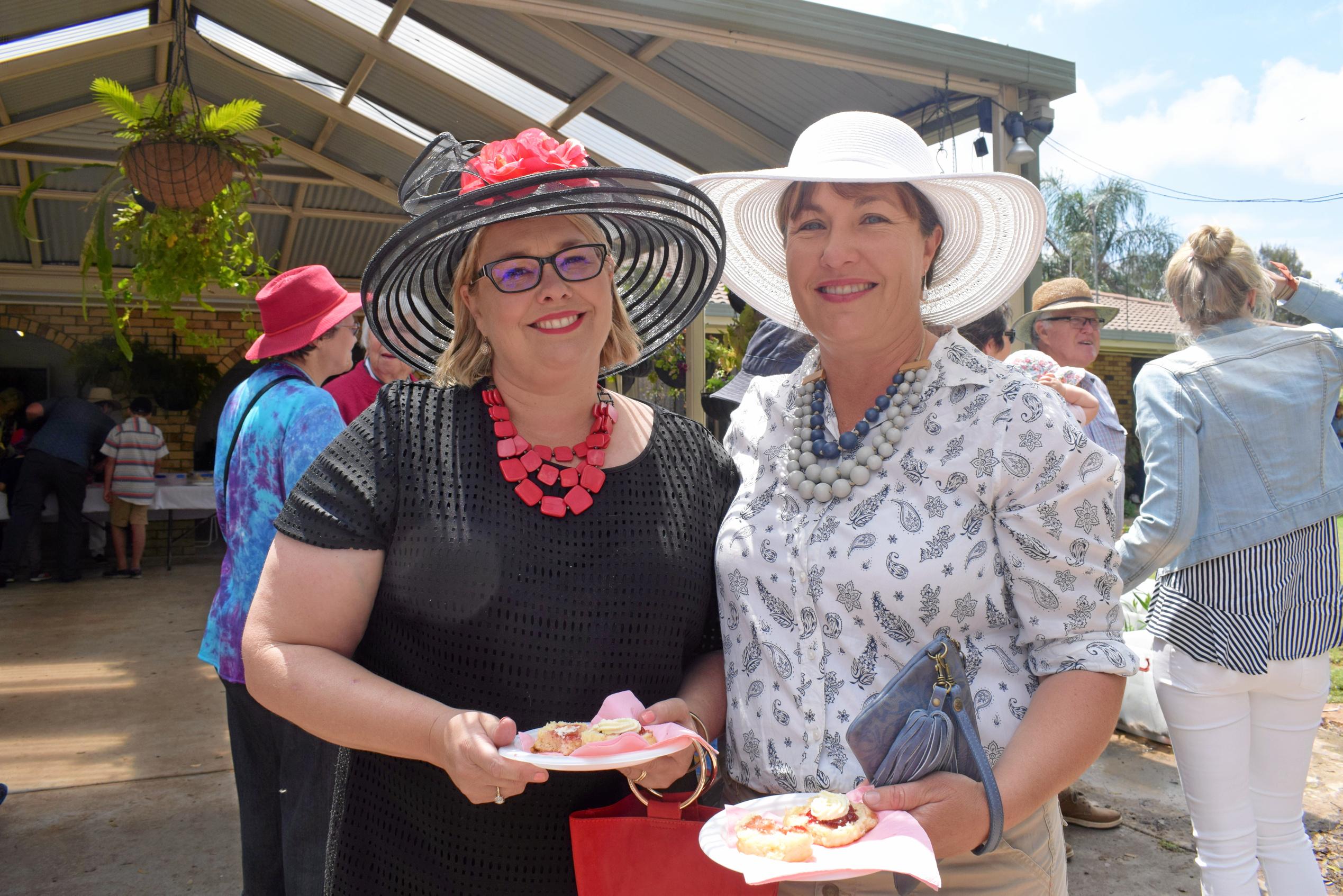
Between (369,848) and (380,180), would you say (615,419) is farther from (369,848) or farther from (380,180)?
(380,180)

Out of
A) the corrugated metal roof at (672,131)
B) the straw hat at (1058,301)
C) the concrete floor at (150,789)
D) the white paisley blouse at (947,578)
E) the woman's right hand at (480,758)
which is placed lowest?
the concrete floor at (150,789)

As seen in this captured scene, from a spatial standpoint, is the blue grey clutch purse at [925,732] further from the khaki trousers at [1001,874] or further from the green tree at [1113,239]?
the green tree at [1113,239]

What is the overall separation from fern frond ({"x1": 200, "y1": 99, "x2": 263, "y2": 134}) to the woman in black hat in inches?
151

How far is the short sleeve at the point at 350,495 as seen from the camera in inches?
63.7

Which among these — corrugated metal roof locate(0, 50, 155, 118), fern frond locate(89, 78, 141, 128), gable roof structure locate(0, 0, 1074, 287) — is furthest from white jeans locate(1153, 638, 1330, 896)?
corrugated metal roof locate(0, 50, 155, 118)

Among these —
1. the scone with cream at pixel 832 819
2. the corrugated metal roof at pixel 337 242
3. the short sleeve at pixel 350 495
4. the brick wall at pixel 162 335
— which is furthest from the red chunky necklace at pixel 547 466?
the brick wall at pixel 162 335

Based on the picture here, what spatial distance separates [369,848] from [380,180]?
28.1 feet

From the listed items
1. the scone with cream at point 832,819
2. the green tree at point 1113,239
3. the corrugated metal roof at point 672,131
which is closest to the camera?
the scone with cream at point 832,819

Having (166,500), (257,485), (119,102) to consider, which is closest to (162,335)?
(166,500)

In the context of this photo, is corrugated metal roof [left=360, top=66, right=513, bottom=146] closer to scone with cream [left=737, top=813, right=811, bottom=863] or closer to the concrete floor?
the concrete floor

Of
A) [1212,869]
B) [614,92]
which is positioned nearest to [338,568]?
[1212,869]

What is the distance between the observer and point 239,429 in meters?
3.04

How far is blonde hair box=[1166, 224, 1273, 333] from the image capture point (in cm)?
309

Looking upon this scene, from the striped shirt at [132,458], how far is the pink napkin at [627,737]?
1000cm
